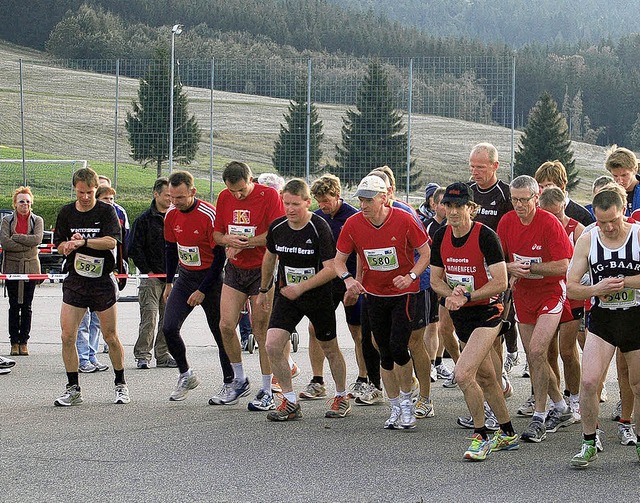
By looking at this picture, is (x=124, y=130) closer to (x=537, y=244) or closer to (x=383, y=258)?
(x=383, y=258)

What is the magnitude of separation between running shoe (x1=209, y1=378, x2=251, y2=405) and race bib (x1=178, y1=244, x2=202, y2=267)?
1.17m

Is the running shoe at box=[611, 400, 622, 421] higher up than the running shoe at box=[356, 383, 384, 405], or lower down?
higher up

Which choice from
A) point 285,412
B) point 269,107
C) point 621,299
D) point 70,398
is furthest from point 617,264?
point 269,107

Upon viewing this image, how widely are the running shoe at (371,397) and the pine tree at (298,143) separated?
Answer: 21193 mm

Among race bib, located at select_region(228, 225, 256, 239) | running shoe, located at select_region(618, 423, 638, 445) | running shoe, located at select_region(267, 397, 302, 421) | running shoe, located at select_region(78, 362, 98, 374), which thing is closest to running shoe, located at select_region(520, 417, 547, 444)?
running shoe, located at select_region(618, 423, 638, 445)

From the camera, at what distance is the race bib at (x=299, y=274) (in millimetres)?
9156

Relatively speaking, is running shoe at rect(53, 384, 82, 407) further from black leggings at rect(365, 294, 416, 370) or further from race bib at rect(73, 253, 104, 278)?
black leggings at rect(365, 294, 416, 370)

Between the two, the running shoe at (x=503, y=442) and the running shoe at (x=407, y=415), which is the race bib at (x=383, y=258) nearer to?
the running shoe at (x=407, y=415)

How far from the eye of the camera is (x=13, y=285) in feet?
45.8

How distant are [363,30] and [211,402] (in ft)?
301

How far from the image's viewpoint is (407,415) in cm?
867

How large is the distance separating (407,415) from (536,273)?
1576 millimetres

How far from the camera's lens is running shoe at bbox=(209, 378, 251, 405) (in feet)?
32.5

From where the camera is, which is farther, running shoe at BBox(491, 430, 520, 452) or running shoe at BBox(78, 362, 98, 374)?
running shoe at BBox(78, 362, 98, 374)
